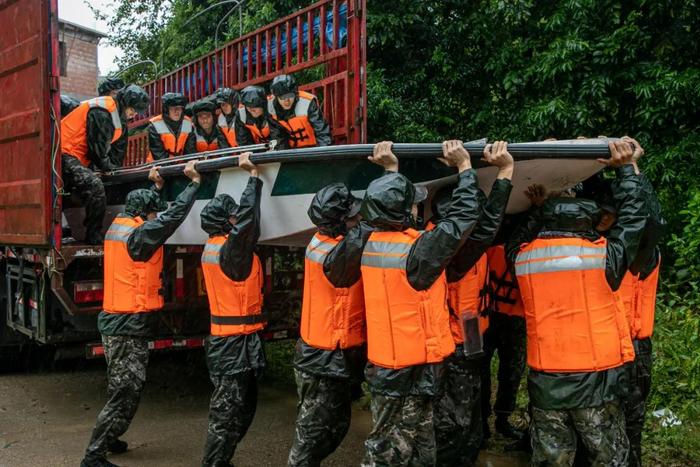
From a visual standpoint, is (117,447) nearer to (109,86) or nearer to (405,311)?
(405,311)

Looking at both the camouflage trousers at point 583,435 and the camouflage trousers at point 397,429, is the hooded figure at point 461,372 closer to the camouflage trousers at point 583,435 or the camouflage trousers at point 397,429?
the camouflage trousers at point 397,429

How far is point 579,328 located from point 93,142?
136 inches

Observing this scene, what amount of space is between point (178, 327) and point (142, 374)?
3.49 ft

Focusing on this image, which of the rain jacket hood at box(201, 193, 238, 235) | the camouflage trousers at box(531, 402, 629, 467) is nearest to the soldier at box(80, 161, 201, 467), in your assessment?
the rain jacket hood at box(201, 193, 238, 235)

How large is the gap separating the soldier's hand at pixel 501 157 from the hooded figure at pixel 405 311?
0.46 ft

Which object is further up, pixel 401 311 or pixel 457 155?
pixel 457 155

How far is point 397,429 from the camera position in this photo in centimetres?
279

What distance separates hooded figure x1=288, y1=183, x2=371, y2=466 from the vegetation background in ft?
8.18

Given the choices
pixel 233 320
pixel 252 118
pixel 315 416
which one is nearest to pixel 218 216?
pixel 233 320

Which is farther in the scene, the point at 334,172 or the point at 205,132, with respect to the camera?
the point at 205,132

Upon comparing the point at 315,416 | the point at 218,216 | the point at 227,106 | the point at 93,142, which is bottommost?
the point at 315,416

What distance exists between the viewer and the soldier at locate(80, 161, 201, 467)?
382 cm

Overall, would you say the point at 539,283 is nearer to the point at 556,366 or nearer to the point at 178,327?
the point at 556,366

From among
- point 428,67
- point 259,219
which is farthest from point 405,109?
point 259,219
